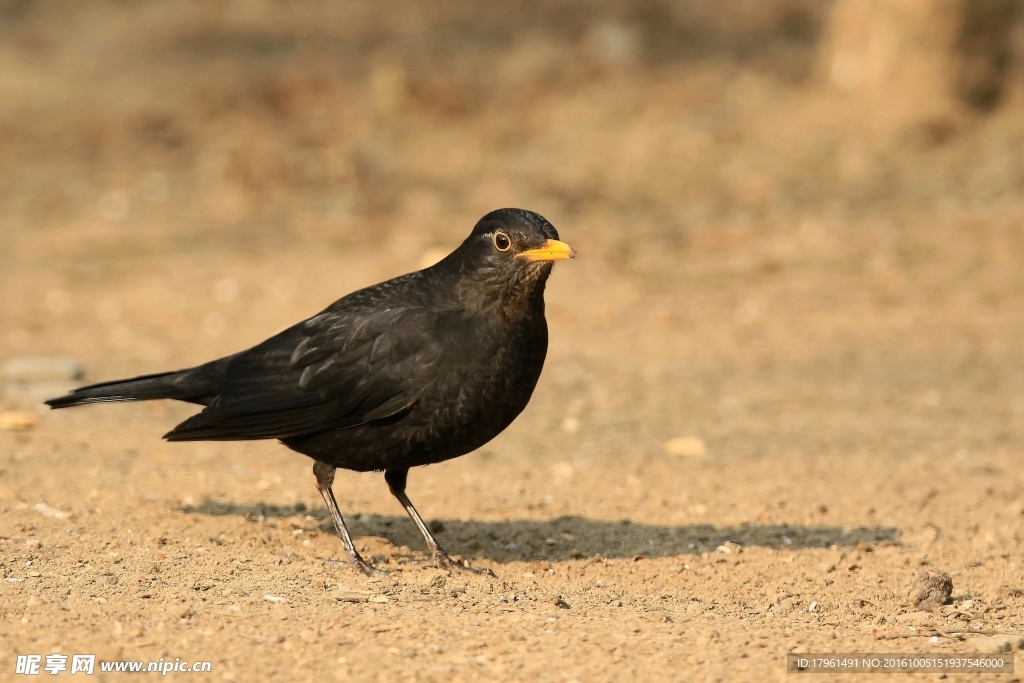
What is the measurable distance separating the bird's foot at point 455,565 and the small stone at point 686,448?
7.21ft

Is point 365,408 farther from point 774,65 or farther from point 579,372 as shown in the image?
point 774,65

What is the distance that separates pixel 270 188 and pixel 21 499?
7118 mm

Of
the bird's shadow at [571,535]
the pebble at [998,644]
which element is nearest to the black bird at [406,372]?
the bird's shadow at [571,535]

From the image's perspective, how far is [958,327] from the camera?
33.2 feet

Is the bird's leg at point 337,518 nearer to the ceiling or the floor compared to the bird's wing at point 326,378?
nearer to the floor

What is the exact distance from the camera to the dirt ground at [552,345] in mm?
4570

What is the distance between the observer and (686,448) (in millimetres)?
7508

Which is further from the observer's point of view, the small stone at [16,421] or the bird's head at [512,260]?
the small stone at [16,421]

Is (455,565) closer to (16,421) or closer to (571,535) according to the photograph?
(571,535)

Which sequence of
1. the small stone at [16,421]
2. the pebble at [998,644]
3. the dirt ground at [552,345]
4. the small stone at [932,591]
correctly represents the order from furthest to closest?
1. the small stone at [16,421]
2. the small stone at [932,591]
3. the dirt ground at [552,345]
4. the pebble at [998,644]

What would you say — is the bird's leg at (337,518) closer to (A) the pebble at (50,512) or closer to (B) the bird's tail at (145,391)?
(B) the bird's tail at (145,391)

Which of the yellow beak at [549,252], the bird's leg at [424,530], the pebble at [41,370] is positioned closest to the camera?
the yellow beak at [549,252]

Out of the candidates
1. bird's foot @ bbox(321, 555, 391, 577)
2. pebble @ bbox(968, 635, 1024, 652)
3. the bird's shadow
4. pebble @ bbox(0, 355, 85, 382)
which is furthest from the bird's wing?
pebble @ bbox(0, 355, 85, 382)

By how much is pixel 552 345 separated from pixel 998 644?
18.9 ft
